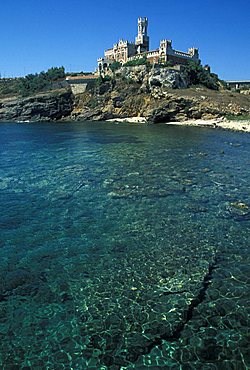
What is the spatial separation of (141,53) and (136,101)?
38.4 metres

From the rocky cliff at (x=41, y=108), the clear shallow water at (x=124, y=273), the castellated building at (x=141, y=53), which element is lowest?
the clear shallow water at (x=124, y=273)

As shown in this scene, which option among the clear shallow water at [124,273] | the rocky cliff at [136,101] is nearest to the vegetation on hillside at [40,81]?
the rocky cliff at [136,101]

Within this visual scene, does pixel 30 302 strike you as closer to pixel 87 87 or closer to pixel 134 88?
pixel 134 88

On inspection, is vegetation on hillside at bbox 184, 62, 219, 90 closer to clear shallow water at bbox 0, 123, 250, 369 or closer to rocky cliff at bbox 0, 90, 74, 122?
rocky cliff at bbox 0, 90, 74, 122

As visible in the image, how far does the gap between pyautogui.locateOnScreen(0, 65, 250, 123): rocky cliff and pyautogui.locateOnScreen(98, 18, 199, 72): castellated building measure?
15.6 m

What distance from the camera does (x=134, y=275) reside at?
38.8 ft

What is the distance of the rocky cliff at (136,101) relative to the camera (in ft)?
257

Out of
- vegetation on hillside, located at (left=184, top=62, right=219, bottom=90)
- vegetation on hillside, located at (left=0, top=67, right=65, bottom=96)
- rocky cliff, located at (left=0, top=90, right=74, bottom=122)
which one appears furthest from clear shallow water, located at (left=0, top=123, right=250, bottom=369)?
vegetation on hillside, located at (left=0, top=67, right=65, bottom=96)

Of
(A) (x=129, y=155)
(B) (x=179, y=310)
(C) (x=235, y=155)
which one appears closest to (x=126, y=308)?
(B) (x=179, y=310)

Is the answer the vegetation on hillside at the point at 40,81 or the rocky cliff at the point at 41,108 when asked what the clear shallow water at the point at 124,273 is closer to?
the rocky cliff at the point at 41,108

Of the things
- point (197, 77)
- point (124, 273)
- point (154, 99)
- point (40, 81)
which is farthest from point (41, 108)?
point (124, 273)

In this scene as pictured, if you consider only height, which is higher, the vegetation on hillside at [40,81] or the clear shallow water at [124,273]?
the vegetation on hillside at [40,81]

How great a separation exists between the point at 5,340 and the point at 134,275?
510 cm

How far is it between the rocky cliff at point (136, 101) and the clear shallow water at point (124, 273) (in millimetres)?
57510
